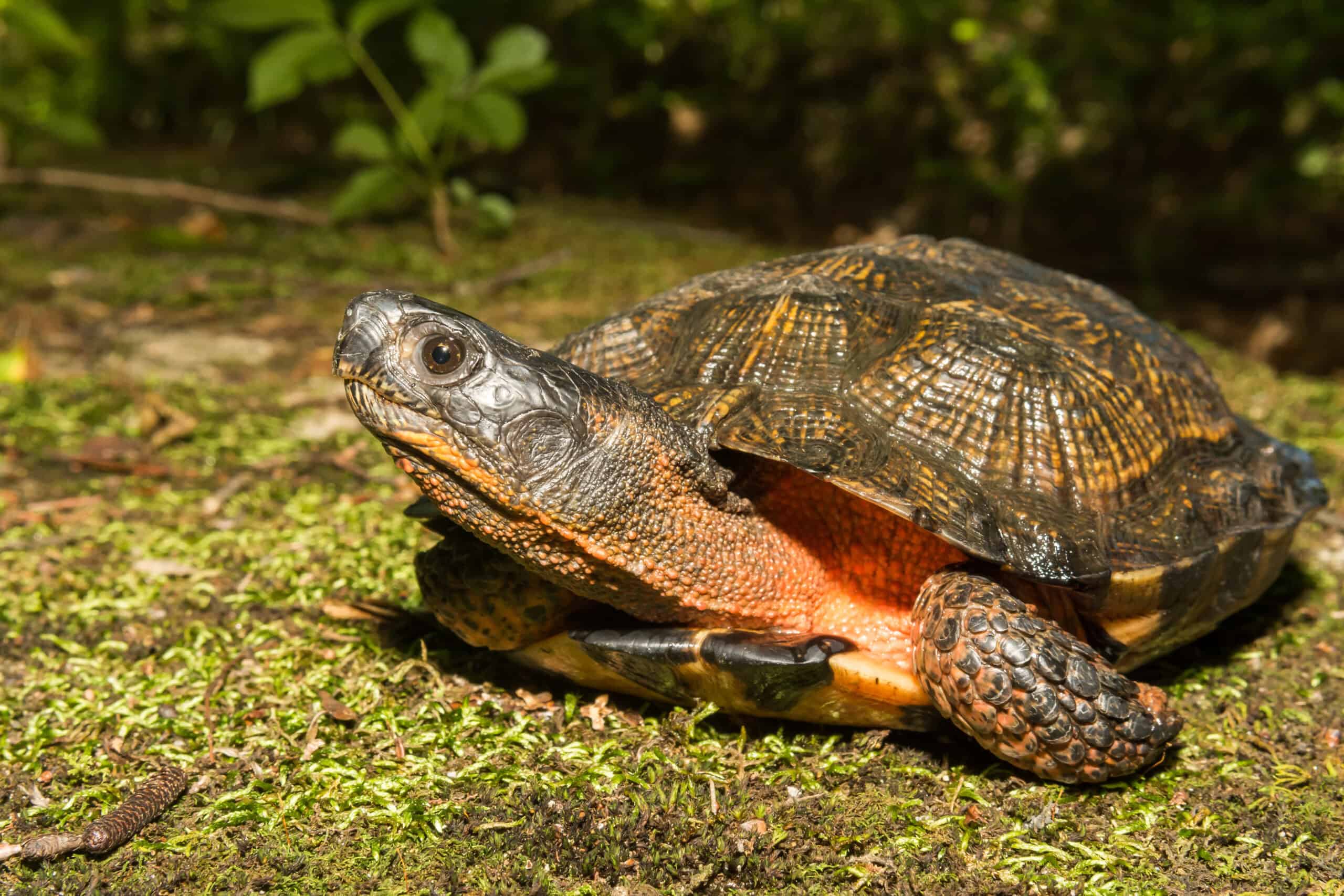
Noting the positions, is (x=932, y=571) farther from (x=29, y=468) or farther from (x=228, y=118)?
(x=228, y=118)

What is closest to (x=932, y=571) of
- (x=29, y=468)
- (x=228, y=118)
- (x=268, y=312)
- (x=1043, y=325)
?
A: (x=1043, y=325)

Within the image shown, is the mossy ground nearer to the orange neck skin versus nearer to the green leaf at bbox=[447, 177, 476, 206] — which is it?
the orange neck skin

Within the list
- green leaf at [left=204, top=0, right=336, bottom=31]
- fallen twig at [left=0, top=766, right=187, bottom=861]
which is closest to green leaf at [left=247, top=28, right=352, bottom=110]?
green leaf at [left=204, top=0, right=336, bottom=31]

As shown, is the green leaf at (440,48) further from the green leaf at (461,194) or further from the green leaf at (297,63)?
the green leaf at (461,194)

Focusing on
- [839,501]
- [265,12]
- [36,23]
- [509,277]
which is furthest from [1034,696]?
[36,23]

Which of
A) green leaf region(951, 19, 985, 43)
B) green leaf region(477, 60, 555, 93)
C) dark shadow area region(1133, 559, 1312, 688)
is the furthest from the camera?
green leaf region(951, 19, 985, 43)

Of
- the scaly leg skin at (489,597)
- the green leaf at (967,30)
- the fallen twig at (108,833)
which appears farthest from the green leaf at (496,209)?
the fallen twig at (108,833)
